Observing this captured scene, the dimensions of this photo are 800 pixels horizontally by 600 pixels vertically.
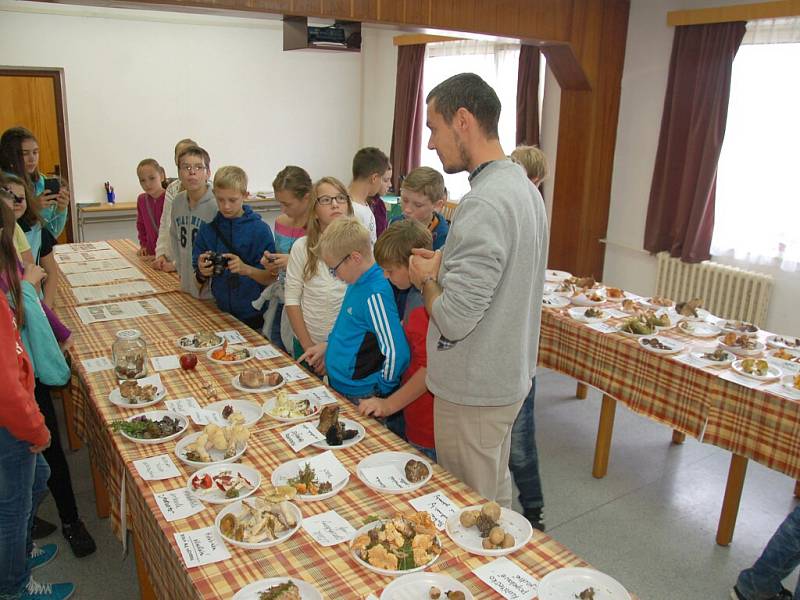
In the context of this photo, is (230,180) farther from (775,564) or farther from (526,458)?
(775,564)

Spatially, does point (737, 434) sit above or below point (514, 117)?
below

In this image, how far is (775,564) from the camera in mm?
2033

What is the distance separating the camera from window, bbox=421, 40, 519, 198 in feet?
18.5

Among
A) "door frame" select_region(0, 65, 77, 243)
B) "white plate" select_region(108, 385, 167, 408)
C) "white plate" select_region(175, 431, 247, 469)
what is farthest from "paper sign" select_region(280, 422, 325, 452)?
"door frame" select_region(0, 65, 77, 243)

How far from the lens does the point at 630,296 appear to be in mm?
3496

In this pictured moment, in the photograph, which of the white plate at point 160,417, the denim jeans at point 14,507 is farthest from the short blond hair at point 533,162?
the denim jeans at point 14,507

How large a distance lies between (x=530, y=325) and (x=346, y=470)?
2.00 ft

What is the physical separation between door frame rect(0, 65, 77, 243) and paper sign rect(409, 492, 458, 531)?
571 cm

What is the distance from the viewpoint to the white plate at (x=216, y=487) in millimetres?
1428

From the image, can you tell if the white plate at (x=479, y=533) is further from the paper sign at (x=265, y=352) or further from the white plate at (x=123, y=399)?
the paper sign at (x=265, y=352)

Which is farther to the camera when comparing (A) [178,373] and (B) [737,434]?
(B) [737,434]

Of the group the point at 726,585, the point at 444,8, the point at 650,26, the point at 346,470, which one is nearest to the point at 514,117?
the point at 650,26

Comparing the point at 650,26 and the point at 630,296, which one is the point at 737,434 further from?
the point at 650,26

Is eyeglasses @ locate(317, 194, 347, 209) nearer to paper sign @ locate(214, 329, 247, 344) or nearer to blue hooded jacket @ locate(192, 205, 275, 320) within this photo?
blue hooded jacket @ locate(192, 205, 275, 320)
